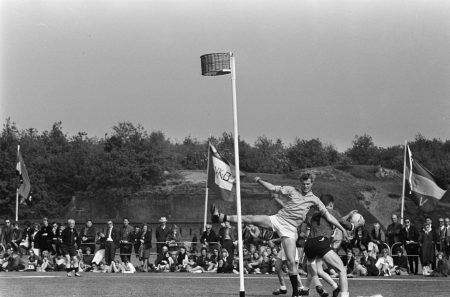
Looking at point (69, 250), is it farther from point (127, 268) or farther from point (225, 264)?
point (225, 264)

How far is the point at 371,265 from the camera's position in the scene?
97.0 feet

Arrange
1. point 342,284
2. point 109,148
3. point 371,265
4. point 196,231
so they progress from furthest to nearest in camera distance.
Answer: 1. point 109,148
2. point 196,231
3. point 371,265
4. point 342,284

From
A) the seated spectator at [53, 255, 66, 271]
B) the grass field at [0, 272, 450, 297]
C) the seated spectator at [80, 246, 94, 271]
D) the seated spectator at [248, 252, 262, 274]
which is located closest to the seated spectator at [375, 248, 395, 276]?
the grass field at [0, 272, 450, 297]

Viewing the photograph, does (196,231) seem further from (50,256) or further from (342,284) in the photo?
(342,284)

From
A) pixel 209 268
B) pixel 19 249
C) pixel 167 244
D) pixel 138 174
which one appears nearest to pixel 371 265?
pixel 209 268

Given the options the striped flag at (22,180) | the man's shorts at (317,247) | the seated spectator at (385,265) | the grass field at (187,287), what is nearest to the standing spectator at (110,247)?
the grass field at (187,287)

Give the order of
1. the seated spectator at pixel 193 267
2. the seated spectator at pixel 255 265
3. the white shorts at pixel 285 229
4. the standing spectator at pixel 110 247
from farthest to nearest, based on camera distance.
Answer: the standing spectator at pixel 110 247 → the seated spectator at pixel 193 267 → the seated spectator at pixel 255 265 → the white shorts at pixel 285 229

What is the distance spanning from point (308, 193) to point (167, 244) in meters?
18.3

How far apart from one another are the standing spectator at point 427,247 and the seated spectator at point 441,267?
1.15 m

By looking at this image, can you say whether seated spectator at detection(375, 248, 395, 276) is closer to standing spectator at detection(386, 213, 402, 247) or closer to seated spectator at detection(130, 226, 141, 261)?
standing spectator at detection(386, 213, 402, 247)

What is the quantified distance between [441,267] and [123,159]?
157 ft

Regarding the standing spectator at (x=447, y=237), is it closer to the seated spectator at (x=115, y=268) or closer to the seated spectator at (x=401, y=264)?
the seated spectator at (x=401, y=264)

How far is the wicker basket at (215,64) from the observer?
609 inches

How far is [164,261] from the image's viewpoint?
33656 millimetres
